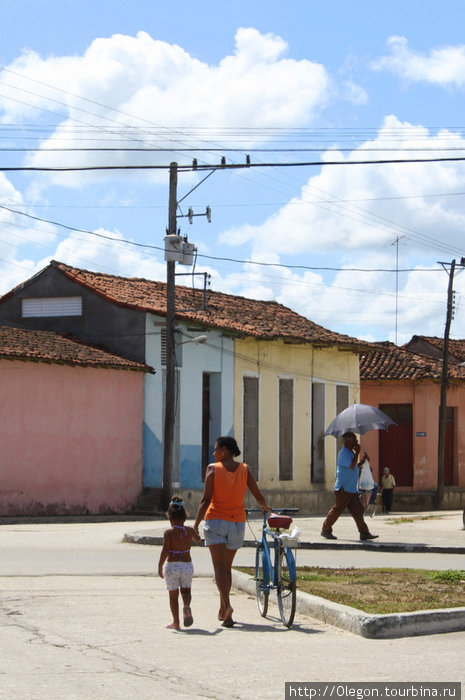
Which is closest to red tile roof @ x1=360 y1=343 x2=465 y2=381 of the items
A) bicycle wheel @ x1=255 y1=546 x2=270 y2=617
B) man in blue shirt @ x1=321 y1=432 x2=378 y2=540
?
man in blue shirt @ x1=321 y1=432 x2=378 y2=540

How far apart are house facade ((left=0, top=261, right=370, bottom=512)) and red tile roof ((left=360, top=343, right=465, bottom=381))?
398 centimetres

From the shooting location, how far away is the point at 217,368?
30.7m

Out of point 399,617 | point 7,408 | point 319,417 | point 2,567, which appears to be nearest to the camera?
point 399,617

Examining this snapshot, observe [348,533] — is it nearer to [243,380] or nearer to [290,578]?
[290,578]

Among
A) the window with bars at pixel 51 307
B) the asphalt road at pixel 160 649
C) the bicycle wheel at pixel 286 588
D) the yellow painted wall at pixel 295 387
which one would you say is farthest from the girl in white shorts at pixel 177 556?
the yellow painted wall at pixel 295 387

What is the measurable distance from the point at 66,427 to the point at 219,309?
326 inches

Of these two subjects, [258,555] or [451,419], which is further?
[451,419]

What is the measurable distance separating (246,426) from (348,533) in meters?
12.7

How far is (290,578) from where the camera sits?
30.3 ft

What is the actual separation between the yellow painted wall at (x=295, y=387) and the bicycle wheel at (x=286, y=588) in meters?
21.5

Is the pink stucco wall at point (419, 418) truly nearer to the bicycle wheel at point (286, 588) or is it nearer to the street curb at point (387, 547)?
the street curb at point (387, 547)

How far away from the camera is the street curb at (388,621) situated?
349 inches

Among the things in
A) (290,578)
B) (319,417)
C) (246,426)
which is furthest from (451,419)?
(290,578)

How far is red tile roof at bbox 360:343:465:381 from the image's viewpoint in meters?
39.6
